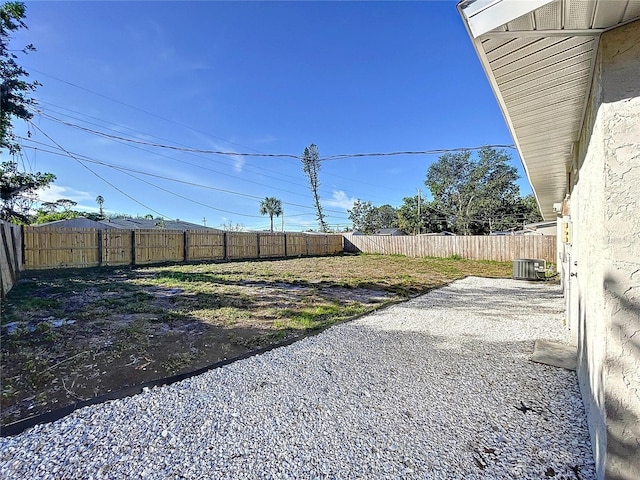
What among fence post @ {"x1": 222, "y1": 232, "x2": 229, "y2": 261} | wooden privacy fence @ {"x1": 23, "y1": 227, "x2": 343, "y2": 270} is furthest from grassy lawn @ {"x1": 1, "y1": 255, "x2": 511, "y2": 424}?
fence post @ {"x1": 222, "y1": 232, "x2": 229, "y2": 261}

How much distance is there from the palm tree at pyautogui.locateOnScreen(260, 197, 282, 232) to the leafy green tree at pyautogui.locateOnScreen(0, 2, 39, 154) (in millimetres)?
29919

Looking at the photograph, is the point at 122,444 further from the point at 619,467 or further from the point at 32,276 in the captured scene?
the point at 32,276

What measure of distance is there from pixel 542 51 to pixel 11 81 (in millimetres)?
11983

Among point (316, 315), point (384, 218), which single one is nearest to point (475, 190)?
point (384, 218)

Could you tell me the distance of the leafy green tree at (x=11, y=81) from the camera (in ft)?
23.5

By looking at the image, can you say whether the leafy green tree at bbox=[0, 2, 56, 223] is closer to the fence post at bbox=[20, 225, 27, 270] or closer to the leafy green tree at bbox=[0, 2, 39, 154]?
the leafy green tree at bbox=[0, 2, 39, 154]

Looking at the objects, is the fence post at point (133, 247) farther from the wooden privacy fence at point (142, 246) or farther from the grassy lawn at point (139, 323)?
the grassy lawn at point (139, 323)

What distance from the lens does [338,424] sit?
5.65 ft

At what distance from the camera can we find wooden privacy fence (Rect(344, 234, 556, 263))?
479 inches

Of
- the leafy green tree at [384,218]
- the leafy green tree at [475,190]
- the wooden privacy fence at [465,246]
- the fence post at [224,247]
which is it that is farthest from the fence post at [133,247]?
the leafy green tree at [384,218]

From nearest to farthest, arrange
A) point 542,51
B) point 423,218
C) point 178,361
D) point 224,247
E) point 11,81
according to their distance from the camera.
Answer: point 542,51, point 178,361, point 11,81, point 224,247, point 423,218

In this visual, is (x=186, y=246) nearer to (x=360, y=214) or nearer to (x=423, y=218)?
(x=423, y=218)

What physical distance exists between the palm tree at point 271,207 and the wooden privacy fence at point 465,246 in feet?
70.9

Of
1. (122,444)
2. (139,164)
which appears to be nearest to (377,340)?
(122,444)
